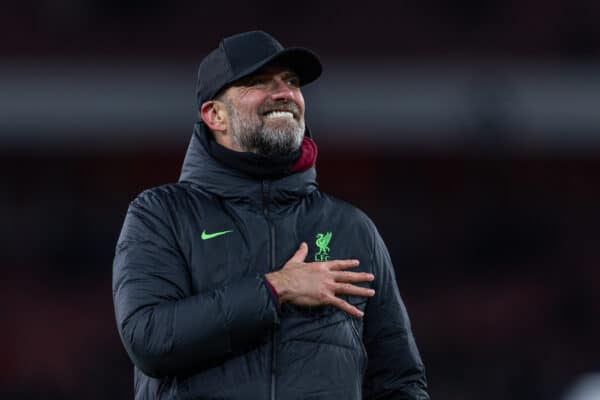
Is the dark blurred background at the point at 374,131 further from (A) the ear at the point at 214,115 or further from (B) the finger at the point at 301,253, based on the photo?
(B) the finger at the point at 301,253

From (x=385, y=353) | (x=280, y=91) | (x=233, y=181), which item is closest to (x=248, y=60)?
(x=280, y=91)

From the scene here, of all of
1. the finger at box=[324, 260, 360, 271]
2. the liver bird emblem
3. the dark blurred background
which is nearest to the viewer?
the finger at box=[324, 260, 360, 271]

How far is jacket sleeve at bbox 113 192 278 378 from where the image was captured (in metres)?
1.99

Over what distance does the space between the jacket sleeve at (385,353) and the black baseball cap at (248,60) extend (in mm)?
379

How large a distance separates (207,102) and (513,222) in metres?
5.31

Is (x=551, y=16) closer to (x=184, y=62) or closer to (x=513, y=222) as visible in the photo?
(x=513, y=222)

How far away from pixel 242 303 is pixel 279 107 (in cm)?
44

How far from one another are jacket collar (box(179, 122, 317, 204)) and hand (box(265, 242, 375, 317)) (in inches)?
6.2

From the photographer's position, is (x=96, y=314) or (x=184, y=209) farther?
(x=96, y=314)

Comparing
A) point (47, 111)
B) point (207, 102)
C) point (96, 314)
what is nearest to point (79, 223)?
point (96, 314)

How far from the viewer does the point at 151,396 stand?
2109 millimetres

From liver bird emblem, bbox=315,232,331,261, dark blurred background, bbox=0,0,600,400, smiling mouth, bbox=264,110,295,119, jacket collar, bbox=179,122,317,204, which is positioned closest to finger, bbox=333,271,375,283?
liver bird emblem, bbox=315,232,331,261

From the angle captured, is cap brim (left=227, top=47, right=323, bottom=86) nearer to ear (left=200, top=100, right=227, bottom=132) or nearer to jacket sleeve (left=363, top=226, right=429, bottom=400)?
ear (left=200, top=100, right=227, bottom=132)

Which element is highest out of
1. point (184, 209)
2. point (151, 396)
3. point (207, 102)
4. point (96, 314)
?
point (207, 102)
